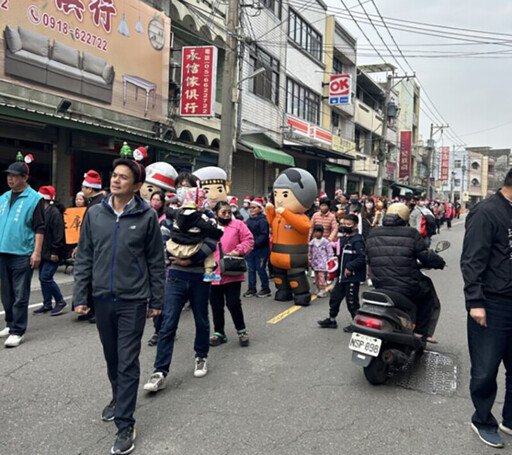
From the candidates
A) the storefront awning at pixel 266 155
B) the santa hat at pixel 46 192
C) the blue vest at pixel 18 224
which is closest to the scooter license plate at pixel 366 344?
the blue vest at pixel 18 224

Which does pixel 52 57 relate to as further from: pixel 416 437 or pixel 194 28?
pixel 416 437

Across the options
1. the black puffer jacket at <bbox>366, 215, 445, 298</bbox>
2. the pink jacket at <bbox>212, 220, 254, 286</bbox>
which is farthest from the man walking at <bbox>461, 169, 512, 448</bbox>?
the pink jacket at <bbox>212, 220, 254, 286</bbox>

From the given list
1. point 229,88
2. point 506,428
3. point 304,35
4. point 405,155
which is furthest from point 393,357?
point 405,155

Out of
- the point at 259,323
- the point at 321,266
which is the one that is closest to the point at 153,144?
the point at 321,266

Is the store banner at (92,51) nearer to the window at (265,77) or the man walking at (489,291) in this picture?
the window at (265,77)

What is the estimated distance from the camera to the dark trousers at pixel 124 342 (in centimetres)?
302

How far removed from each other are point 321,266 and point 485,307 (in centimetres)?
512

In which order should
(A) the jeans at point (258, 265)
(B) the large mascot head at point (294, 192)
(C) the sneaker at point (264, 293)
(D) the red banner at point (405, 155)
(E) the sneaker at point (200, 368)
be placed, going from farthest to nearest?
(D) the red banner at point (405, 155) → (A) the jeans at point (258, 265) → (C) the sneaker at point (264, 293) → (B) the large mascot head at point (294, 192) → (E) the sneaker at point (200, 368)

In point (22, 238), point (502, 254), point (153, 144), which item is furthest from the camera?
point (153, 144)

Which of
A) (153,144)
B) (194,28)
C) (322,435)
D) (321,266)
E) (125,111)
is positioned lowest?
(322,435)

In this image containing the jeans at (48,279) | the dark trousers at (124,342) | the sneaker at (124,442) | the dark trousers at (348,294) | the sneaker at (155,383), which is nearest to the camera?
the sneaker at (124,442)

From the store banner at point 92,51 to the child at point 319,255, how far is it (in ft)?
22.9

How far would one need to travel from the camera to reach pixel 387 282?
4336 mm

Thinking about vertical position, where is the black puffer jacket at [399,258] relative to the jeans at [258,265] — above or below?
above
